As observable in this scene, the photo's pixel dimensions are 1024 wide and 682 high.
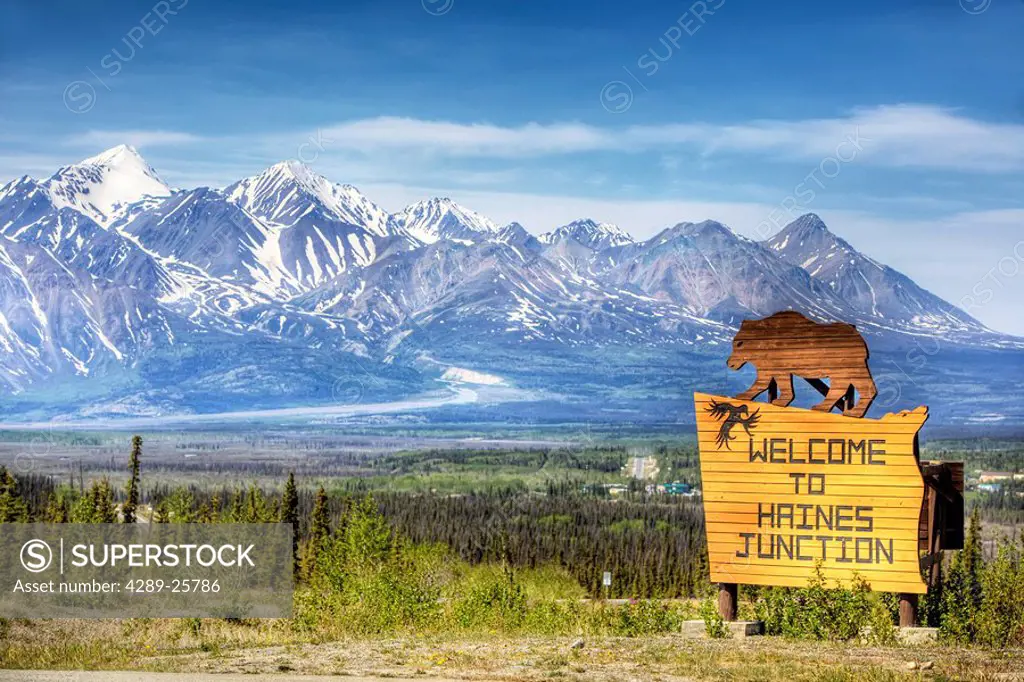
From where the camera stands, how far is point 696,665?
29031 millimetres

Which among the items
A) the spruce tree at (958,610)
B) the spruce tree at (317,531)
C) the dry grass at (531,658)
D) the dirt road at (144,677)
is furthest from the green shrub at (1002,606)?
the spruce tree at (317,531)

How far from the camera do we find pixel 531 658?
30.1 meters

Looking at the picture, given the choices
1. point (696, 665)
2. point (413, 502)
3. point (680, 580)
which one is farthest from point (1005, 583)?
point (413, 502)

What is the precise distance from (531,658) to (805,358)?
11.7 meters

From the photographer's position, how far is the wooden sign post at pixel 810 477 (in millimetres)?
35750

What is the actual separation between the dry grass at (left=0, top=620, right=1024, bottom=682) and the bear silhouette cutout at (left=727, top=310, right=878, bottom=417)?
21.8ft

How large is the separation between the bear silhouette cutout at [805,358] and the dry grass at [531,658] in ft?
21.8

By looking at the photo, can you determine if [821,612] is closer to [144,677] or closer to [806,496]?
[806,496]

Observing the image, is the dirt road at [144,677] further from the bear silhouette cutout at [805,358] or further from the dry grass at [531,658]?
the bear silhouette cutout at [805,358]

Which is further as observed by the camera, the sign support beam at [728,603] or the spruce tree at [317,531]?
the spruce tree at [317,531]

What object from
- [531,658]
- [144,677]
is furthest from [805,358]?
[144,677]

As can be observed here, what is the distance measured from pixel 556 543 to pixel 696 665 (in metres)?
118

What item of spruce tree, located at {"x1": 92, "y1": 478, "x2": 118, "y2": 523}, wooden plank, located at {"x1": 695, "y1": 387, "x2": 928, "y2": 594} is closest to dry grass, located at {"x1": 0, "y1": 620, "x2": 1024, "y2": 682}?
wooden plank, located at {"x1": 695, "y1": 387, "x2": 928, "y2": 594}

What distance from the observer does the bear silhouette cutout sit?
36719 mm
